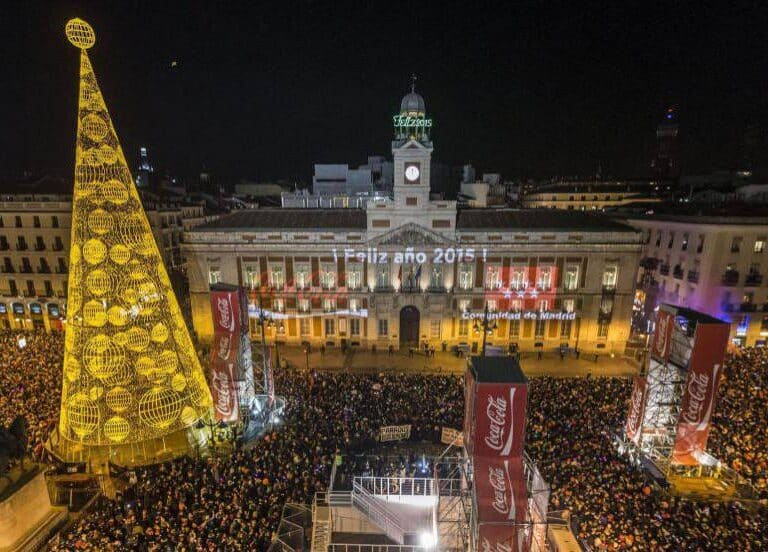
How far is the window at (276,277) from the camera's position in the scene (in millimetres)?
40094

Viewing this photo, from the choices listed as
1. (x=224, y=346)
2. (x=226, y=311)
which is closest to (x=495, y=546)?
(x=224, y=346)

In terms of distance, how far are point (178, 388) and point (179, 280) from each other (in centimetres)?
3478

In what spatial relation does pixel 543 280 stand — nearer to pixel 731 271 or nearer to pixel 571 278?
pixel 571 278

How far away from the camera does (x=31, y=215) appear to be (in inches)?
1576

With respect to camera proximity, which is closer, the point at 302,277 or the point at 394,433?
the point at 394,433

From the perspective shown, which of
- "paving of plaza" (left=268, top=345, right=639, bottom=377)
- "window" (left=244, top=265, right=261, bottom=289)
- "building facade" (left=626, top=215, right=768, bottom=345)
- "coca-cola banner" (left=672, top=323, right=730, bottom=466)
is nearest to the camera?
"coca-cola banner" (left=672, top=323, right=730, bottom=466)

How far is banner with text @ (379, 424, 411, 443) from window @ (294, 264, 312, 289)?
797 inches

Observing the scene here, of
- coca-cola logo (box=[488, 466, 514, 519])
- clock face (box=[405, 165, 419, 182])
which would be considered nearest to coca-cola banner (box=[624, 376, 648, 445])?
coca-cola logo (box=[488, 466, 514, 519])

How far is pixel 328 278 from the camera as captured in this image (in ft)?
131

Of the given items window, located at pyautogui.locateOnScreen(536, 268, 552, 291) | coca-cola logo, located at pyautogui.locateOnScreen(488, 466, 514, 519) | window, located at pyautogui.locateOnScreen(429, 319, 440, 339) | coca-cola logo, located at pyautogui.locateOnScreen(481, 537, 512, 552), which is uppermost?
window, located at pyautogui.locateOnScreen(536, 268, 552, 291)

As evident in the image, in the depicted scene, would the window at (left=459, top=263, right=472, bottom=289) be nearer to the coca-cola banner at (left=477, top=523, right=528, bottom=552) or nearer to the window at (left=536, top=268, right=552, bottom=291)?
the window at (left=536, top=268, right=552, bottom=291)

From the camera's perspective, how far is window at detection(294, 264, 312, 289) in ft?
131

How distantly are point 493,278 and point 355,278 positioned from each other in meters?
13.3

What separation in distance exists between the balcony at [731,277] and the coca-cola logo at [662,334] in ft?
77.5
